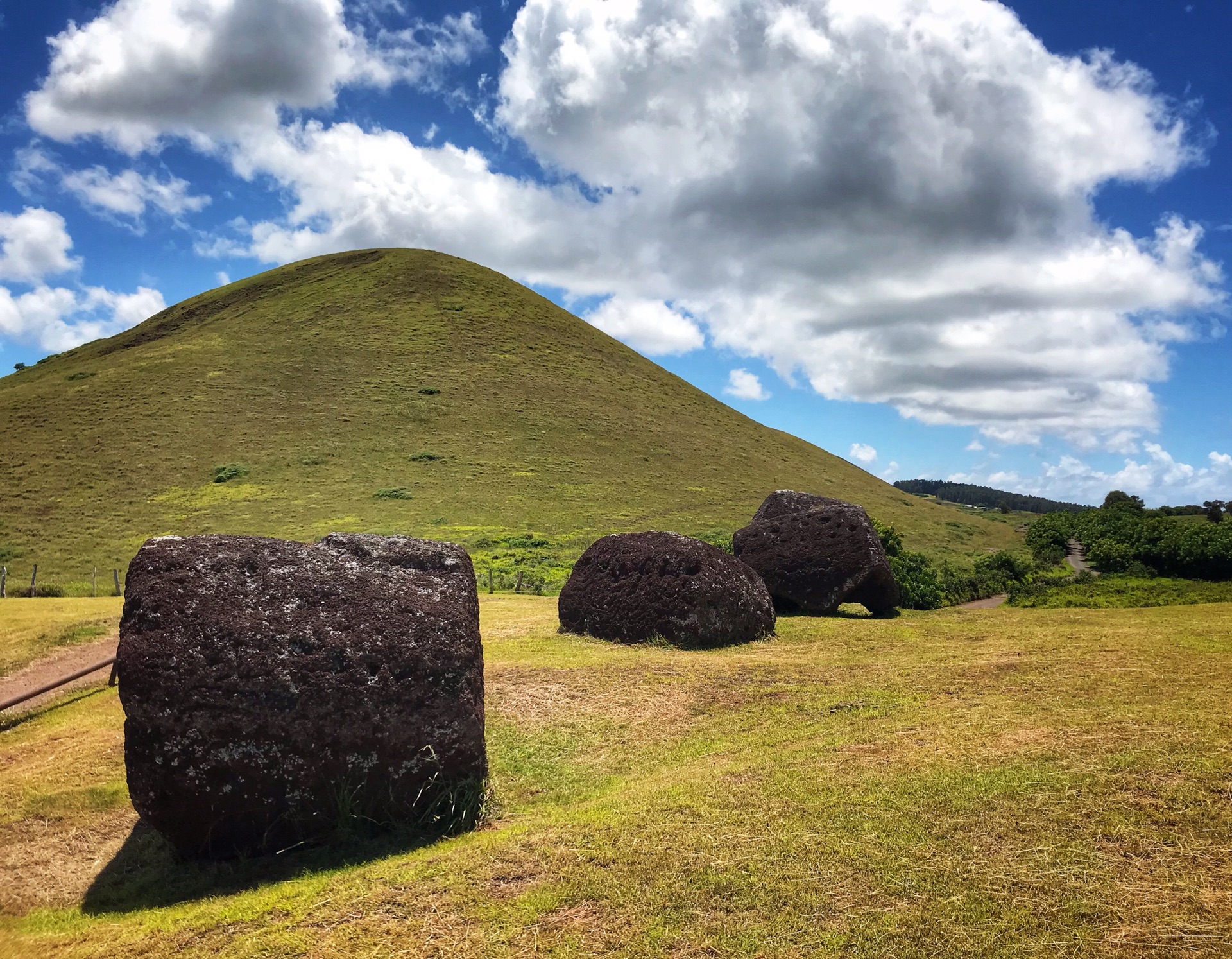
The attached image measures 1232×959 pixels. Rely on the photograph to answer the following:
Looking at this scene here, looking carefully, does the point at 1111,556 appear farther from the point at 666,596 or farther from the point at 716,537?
the point at 716,537

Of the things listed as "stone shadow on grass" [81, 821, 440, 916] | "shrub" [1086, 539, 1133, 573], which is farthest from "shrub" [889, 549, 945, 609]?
"stone shadow on grass" [81, 821, 440, 916]

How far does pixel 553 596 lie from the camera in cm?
2741

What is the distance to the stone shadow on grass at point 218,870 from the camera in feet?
21.6

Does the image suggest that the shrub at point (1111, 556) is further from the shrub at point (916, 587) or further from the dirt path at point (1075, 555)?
the dirt path at point (1075, 555)

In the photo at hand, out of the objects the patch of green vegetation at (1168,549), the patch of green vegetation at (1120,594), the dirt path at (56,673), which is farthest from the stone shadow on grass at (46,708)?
the patch of green vegetation at (1168,549)

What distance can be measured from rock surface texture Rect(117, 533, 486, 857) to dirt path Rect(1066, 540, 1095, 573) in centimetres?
3437

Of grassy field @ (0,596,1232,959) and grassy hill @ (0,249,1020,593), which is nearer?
grassy field @ (0,596,1232,959)

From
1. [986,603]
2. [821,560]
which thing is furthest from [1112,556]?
[821,560]

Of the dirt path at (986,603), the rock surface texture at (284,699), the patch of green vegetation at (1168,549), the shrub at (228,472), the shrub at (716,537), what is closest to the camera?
the rock surface texture at (284,699)

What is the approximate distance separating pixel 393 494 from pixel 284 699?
47070 mm

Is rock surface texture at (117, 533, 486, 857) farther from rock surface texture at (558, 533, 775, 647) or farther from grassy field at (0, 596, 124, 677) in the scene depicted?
grassy field at (0, 596, 124, 677)

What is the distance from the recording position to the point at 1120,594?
861 inches

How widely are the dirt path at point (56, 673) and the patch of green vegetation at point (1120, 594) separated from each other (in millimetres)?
22958

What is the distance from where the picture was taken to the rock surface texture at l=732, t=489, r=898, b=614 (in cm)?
2030
